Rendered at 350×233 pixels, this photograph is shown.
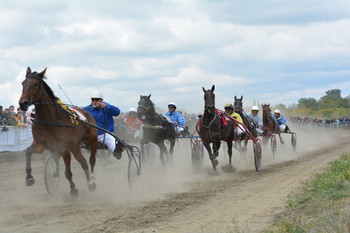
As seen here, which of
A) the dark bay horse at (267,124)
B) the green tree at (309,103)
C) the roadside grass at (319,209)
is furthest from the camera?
the green tree at (309,103)

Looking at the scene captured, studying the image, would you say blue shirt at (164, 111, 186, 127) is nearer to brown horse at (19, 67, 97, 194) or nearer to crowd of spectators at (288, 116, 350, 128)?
brown horse at (19, 67, 97, 194)

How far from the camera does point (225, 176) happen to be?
450 inches

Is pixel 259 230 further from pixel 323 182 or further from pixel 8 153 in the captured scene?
pixel 8 153

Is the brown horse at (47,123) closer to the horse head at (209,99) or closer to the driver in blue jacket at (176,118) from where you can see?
the horse head at (209,99)

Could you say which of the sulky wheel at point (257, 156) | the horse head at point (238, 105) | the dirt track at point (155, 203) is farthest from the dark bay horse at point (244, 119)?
the dirt track at point (155, 203)

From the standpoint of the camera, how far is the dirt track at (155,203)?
6066 mm

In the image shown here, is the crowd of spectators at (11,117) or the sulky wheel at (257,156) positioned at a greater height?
the crowd of spectators at (11,117)

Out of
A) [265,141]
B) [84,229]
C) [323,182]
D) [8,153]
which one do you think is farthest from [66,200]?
[265,141]

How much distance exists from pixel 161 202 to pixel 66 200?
1749mm

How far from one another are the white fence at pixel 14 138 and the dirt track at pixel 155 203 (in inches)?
137

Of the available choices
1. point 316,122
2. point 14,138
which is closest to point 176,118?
point 14,138

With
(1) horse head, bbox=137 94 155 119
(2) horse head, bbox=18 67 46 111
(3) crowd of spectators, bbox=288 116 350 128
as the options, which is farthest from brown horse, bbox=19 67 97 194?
(3) crowd of spectators, bbox=288 116 350 128

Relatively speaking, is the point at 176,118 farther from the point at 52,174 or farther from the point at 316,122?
the point at 316,122

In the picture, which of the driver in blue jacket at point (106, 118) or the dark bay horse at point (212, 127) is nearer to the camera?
the driver in blue jacket at point (106, 118)
